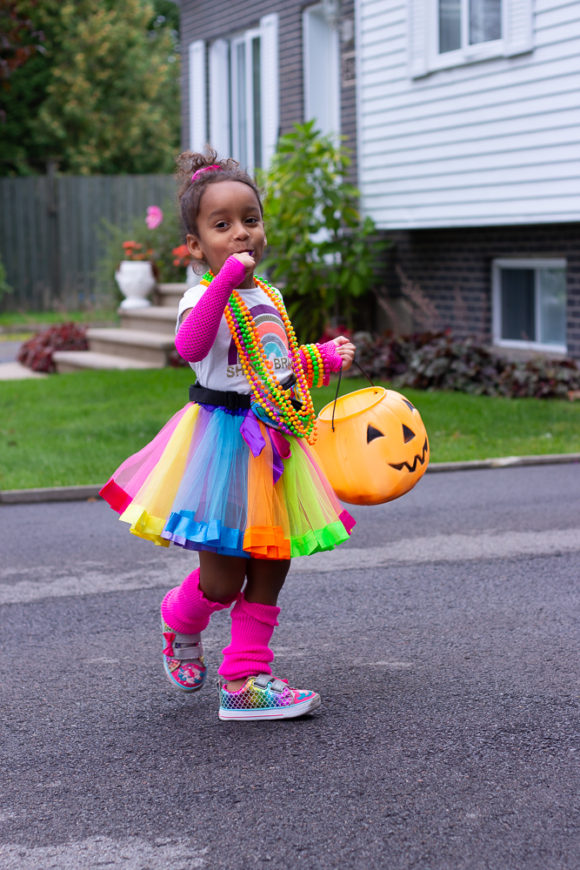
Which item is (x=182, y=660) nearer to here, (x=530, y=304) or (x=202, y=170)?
(x=202, y=170)

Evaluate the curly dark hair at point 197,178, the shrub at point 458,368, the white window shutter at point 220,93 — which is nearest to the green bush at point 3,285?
the white window shutter at point 220,93

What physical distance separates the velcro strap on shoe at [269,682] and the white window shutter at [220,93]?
14160 mm

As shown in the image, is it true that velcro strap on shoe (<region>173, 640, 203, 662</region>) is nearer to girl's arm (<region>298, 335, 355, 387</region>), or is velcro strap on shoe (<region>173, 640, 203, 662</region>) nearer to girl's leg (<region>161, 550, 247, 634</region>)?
girl's leg (<region>161, 550, 247, 634</region>)

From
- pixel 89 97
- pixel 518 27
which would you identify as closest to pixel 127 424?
pixel 518 27

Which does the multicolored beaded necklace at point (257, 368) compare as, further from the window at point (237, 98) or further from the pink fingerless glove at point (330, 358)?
the window at point (237, 98)

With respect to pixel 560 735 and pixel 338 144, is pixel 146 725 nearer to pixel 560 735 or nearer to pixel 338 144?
pixel 560 735

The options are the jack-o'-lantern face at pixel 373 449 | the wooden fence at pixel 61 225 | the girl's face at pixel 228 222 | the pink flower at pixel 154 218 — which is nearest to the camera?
the girl's face at pixel 228 222

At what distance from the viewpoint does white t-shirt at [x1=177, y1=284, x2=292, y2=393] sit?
3.53 meters

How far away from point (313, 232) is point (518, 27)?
10.3 feet

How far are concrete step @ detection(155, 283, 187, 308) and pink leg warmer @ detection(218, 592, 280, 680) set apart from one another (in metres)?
12.2

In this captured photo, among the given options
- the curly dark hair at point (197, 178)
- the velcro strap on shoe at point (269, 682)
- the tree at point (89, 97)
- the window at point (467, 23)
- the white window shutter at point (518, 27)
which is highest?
the tree at point (89, 97)

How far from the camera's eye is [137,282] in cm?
1587

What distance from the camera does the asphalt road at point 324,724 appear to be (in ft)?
9.04

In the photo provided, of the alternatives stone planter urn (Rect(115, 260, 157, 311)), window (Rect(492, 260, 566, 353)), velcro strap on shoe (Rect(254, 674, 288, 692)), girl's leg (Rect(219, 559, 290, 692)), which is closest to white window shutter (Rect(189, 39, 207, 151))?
stone planter urn (Rect(115, 260, 157, 311))
